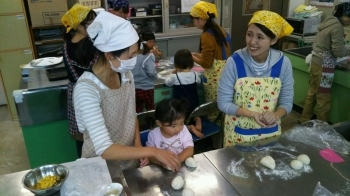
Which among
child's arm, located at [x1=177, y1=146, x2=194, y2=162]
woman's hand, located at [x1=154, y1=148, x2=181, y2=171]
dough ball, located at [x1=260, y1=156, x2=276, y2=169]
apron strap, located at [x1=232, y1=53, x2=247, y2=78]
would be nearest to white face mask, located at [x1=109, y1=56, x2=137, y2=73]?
woman's hand, located at [x1=154, y1=148, x2=181, y2=171]

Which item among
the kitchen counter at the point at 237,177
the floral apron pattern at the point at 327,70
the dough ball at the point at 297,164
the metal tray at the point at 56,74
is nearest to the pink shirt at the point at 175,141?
the kitchen counter at the point at 237,177

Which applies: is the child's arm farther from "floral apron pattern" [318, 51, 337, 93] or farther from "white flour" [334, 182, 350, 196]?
"floral apron pattern" [318, 51, 337, 93]

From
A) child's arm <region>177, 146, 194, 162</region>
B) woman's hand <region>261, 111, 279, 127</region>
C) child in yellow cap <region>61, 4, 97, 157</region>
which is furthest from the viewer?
child in yellow cap <region>61, 4, 97, 157</region>

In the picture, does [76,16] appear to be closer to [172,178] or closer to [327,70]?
[172,178]

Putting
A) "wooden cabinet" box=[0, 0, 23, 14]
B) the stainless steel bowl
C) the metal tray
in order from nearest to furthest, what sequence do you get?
1. the stainless steel bowl
2. the metal tray
3. "wooden cabinet" box=[0, 0, 23, 14]

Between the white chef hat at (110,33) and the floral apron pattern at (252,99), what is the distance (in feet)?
2.05

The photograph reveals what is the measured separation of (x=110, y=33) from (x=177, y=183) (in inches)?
23.6

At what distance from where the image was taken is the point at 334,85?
10.00 feet

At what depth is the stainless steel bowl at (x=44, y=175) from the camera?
938mm

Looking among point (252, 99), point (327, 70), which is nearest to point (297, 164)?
point (252, 99)

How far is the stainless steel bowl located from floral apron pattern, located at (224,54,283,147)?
890mm

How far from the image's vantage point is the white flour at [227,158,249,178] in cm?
119

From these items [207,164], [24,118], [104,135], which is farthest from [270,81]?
[24,118]

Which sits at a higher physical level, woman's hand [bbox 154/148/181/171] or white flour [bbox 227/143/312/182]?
woman's hand [bbox 154/148/181/171]
